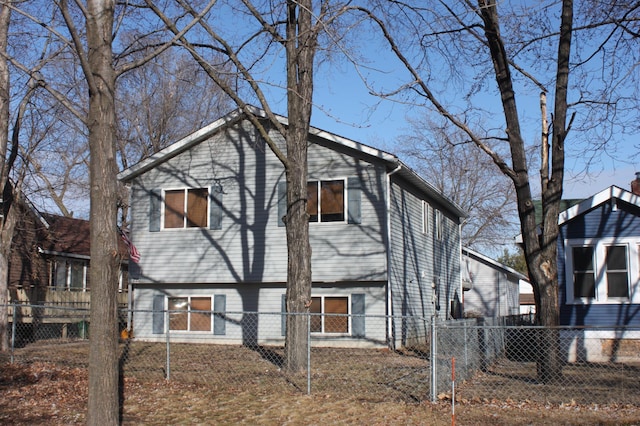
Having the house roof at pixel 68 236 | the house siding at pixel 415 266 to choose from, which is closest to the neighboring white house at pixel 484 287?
the house siding at pixel 415 266

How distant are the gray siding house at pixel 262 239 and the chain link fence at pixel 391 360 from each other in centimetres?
14

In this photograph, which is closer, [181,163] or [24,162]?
[24,162]

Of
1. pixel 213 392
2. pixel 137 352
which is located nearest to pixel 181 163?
pixel 137 352

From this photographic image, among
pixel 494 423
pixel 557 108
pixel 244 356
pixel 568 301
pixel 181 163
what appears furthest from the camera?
pixel 181 163

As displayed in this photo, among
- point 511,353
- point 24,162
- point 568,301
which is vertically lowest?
point 511,353

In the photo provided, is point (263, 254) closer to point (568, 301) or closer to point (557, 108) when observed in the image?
point (568, 301)

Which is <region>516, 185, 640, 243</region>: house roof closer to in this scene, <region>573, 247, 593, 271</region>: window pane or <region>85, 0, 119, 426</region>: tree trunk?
<region>573, 247, 593, 271</region>: window pane

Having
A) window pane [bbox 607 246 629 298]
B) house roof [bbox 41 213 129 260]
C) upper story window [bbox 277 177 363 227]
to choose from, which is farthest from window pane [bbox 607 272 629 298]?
house roof [bbox 41 213 129 260]

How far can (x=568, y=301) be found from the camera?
682 inches

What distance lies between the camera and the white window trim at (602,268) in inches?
664

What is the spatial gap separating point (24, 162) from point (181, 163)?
15.7ft

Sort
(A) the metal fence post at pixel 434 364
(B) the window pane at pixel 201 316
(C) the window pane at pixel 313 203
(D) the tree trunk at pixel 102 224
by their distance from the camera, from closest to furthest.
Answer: (D) the tree trunk at pixel 102 224
(A) the metal fence post at pixel 434 364
(C) the window pane at pixel 313 203
(B) the window pane at pixel 201 316

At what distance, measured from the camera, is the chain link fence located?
11086mm

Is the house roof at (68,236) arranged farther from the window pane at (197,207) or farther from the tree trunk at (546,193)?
the tree trunk at (546,193)
